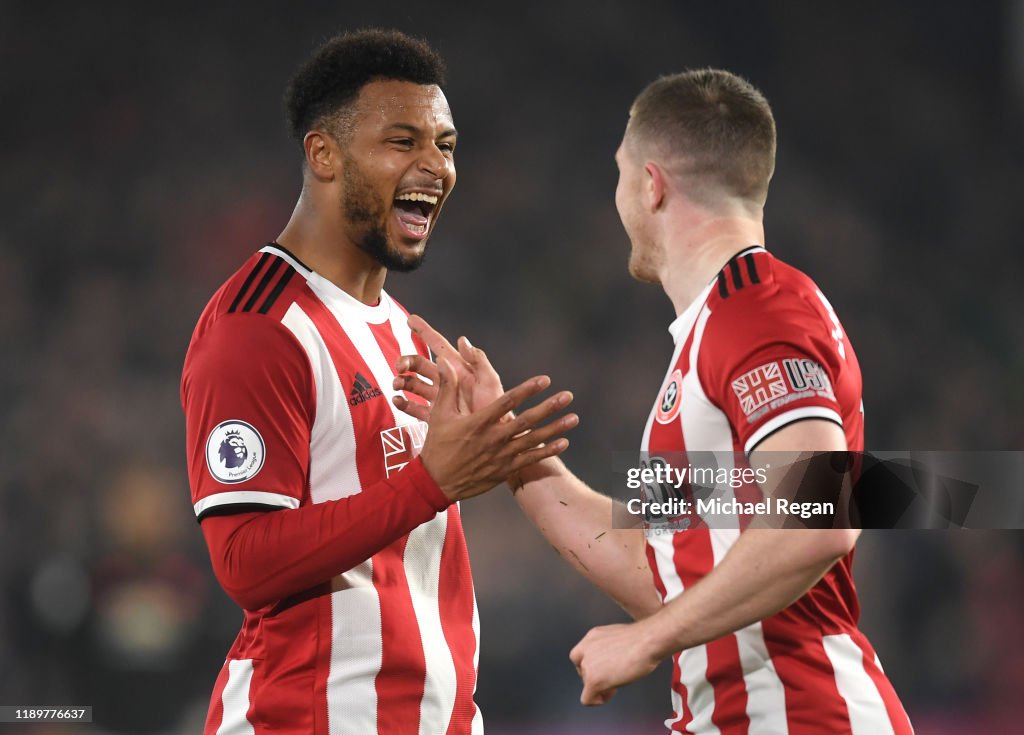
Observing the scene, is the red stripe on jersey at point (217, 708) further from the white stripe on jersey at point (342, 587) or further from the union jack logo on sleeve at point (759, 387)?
the union jack logo on sleeve at point (759, 387)

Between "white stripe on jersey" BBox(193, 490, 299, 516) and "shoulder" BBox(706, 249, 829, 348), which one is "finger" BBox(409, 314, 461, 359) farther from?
"shoulder" BBox(706, 249, 829, 348)

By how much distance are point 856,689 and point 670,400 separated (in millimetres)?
696

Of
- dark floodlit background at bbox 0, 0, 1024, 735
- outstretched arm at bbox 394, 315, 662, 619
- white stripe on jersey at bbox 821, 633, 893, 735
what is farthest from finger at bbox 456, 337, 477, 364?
dark floodlit background at bbox 0, 0, 1024, 735

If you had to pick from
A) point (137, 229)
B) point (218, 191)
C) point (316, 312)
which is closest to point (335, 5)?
point (218, 191)

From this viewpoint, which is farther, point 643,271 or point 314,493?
point 643,271

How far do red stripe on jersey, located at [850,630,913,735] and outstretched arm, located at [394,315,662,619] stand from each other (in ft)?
1.60

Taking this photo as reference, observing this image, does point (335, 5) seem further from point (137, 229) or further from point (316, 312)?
point (316, 312)

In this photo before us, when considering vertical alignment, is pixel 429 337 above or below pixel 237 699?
above

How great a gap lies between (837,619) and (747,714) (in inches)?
10.8

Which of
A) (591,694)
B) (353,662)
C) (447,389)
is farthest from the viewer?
(353,662)

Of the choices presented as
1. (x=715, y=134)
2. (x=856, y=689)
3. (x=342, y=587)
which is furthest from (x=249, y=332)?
(x=856, y=689)

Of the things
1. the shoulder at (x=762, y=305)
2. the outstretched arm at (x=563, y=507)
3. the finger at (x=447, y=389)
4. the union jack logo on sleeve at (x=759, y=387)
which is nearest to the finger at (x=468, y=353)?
the outstretched arm at (x=563, y=507)

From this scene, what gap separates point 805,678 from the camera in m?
2.16

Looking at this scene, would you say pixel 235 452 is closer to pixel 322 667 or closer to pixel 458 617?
pixel 322 667
